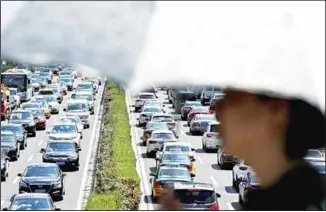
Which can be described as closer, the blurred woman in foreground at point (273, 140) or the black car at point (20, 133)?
the blurred woman in foreground at point (273, 140)

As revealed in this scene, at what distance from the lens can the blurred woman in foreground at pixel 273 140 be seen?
1311 millimetres

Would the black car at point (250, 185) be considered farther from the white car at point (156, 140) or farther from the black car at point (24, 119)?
the white car at point (156, 140)

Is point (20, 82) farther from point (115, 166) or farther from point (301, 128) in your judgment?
point (301, 128)

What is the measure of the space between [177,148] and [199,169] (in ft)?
2.25

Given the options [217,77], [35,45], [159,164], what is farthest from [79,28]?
[159,164]

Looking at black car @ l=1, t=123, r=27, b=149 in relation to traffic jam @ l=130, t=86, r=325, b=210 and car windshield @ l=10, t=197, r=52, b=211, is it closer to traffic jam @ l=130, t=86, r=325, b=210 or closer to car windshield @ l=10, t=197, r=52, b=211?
car windshield @ l=10, t=197, r=52, b=211

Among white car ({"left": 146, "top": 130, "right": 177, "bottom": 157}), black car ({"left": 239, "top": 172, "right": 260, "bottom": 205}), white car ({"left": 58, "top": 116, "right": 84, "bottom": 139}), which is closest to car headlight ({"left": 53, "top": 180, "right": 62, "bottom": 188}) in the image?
white car ({"left": 58, "top": 116, "right": 84, "bottom": 139})

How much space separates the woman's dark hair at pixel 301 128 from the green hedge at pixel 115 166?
4.35 meters

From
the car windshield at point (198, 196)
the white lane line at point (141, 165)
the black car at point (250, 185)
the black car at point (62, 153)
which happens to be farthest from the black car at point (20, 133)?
the black car at point (250, 185)

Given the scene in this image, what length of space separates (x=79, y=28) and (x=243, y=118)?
332mm

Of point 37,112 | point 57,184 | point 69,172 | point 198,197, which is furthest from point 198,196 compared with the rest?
point 69,172

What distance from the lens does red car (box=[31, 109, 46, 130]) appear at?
26.6 feet

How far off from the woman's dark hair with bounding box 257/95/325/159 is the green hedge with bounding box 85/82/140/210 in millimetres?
4348

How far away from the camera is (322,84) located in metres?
1.50
